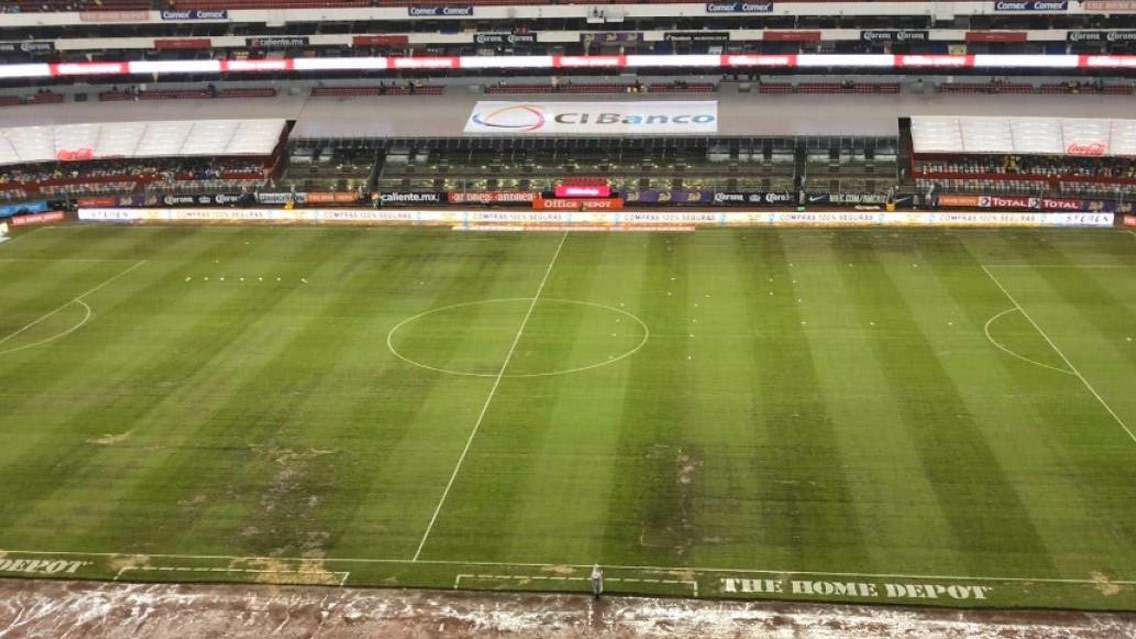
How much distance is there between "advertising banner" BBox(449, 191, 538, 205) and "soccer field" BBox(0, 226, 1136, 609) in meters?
15.9

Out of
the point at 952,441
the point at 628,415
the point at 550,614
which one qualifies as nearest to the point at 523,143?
the point at 628,415

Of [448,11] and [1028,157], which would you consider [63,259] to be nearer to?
[448,11]

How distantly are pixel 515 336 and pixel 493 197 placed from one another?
2946 centimetres

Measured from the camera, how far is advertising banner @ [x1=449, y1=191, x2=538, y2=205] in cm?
7138

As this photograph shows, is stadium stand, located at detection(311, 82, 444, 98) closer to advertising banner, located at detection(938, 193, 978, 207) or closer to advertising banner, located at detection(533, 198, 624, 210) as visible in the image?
advertising banner, located at detection(533, 198, 624, 210)

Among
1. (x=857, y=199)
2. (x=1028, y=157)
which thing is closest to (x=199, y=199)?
(x=857, y=199)

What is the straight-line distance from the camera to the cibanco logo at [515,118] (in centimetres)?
7662

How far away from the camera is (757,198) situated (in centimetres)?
6956

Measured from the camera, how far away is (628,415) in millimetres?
35469

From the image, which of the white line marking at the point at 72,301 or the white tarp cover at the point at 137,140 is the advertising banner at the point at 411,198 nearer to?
the white tarp cover at the point at 137,140

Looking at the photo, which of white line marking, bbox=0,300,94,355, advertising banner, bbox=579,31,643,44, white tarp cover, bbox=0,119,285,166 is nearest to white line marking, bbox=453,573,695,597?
white line marking, bbox=0,300,94,355

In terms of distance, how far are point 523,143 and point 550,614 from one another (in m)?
55.5

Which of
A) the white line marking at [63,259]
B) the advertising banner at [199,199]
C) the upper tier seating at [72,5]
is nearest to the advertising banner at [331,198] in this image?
the advertising banner at [199,199]

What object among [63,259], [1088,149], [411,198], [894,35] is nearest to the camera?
[63,259]
